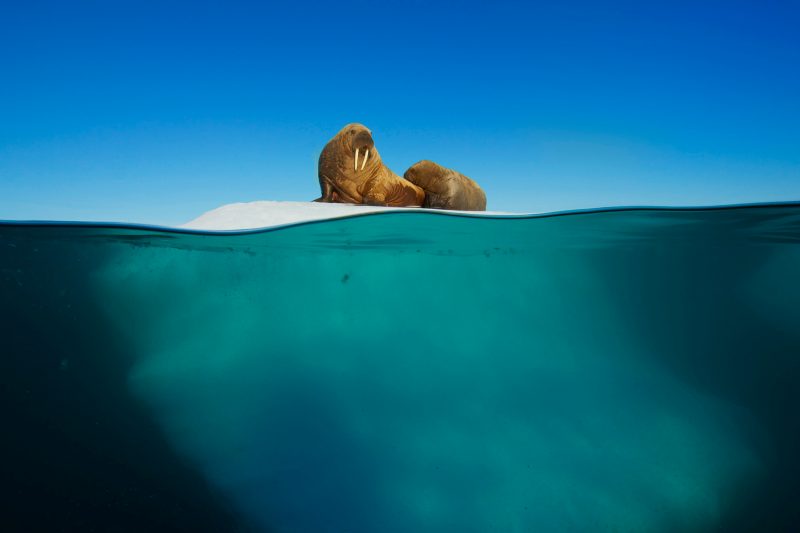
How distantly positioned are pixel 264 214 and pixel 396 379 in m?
3.22

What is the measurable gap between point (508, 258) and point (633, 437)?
324 centimetres

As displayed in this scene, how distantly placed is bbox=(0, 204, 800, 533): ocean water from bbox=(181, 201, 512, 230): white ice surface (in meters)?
0.17

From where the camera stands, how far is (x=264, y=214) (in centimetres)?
554

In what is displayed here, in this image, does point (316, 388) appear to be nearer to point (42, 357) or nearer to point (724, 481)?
point (42, 357)

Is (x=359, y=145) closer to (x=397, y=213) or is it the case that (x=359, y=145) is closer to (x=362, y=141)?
(x=362, y=141)

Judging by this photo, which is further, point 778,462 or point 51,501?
point 778,462

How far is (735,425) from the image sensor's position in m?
6.65

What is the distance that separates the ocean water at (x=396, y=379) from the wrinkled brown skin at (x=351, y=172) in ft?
13.6

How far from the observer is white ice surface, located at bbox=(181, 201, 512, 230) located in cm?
506

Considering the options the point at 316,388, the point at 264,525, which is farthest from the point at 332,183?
the point at 264,525

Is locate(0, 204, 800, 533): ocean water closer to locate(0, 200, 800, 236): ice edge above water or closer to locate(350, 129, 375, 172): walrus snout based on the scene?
locate(0, 200, 800, 236): ice edge above water

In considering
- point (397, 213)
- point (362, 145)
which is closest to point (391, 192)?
point (362, 145)

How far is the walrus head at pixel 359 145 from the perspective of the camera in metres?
10.5

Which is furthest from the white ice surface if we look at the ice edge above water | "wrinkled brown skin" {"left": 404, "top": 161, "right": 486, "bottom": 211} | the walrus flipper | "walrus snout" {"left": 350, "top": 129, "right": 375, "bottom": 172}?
"wrinkled brown skin" {"left": 404, "top": 161, "right": 486, "bottom": 211}
